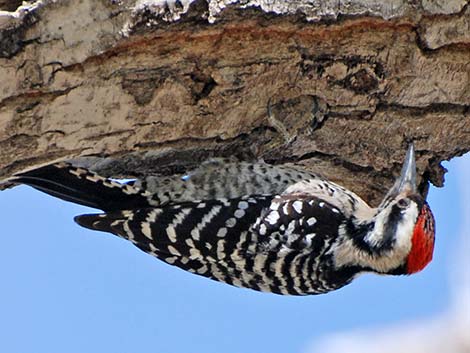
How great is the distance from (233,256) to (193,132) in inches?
29.2

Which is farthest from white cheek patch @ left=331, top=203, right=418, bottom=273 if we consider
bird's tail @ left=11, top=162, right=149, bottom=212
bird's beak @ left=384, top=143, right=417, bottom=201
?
bird's tail @ left=11, top=162, right=149, bottom=212

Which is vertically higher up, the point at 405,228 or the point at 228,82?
the point at 228,82

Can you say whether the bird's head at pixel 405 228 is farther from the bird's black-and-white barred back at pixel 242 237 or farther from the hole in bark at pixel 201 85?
the hole in bark at pixel 201 85

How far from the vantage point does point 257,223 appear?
480 cm

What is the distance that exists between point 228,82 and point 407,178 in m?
1.22

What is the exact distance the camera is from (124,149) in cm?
449

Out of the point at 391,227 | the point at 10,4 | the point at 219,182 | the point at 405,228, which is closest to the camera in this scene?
the point at 10,4

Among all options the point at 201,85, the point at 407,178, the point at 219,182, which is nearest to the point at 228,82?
the point at 201,85

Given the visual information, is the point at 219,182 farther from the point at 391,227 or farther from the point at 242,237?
the point at 391,227

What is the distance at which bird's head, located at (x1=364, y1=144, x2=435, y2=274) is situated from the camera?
4562mm

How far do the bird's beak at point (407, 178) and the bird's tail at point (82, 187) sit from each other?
4.81ft

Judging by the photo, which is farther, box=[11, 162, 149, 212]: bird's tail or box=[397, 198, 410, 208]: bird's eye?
box=[397, 198, 410, 208]: bird's eye

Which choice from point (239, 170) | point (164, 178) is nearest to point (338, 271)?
point (239, 170)

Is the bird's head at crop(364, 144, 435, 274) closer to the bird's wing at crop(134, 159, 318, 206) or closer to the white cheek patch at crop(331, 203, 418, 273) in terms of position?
the white cheek patch at crop(331, 203, 418, 273)
